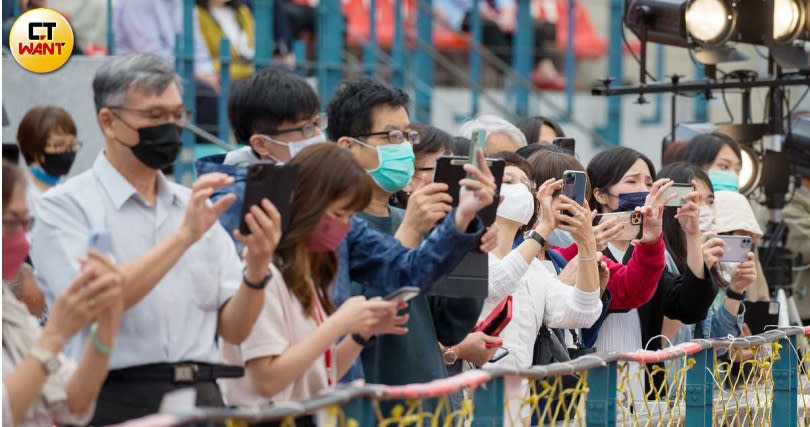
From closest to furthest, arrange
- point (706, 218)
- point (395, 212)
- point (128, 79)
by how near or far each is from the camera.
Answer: point (128, 79) → point (395, 212) → point (706, 218)

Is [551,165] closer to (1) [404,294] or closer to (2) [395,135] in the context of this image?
(2) [395,135]

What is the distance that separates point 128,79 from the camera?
11.6ft

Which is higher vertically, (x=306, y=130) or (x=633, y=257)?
(x=306, y=130)

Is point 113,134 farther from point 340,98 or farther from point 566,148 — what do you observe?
point 566,148

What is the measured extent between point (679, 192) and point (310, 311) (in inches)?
82.9

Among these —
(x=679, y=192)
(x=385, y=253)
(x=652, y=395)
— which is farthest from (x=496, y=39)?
(x=385, y=253)

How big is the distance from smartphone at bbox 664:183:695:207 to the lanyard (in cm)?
197

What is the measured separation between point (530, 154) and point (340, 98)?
1.35 m

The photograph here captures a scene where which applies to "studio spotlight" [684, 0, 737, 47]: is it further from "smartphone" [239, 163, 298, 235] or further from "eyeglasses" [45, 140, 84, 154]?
"smartphone" [239, 163, 298, 235]

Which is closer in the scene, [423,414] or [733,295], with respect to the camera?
[423,414]

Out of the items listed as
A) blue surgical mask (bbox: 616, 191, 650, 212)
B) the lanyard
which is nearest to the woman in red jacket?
blue surgical mask (bbox: 616, 191, 650, 212)

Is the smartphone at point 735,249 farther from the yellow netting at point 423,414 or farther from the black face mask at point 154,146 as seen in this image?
the black face mask at point 154,146

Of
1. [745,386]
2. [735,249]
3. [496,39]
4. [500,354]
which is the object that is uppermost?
[496,39]

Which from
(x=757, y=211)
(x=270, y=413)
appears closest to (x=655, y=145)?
(x=757, y=211)
